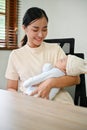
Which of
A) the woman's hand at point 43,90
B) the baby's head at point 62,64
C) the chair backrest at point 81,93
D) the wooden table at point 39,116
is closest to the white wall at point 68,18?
the chair backrest at point 81,93

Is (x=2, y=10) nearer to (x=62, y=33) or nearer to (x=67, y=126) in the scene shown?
(x=62, y=33)

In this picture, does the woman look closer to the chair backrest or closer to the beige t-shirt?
the beige t-shirt

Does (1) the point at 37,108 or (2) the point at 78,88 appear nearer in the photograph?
(1) the point at 37,108

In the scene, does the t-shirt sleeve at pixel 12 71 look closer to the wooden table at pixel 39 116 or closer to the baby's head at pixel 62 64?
the baby's head at pixel 62 64

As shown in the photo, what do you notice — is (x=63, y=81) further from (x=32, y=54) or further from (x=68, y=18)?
(x=68, y=18)

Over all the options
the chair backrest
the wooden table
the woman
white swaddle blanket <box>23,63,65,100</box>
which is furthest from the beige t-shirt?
the wooden table

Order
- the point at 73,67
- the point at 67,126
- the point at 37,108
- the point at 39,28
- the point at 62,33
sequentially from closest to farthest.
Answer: the point at 67,126 < the point at 37,108 < the point at 73,67 < the point at 39,28 < the point at 62,33

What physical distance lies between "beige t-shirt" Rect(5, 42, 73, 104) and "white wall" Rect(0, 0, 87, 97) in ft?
5.07

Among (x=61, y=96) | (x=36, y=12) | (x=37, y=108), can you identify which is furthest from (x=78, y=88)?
(x=37, y=108)

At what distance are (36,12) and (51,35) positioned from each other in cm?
176

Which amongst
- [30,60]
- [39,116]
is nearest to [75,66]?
[30,60]

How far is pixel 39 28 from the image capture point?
54.0 inches

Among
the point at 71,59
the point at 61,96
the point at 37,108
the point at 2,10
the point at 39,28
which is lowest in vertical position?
the point at 61,96

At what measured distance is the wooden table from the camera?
608 mm
